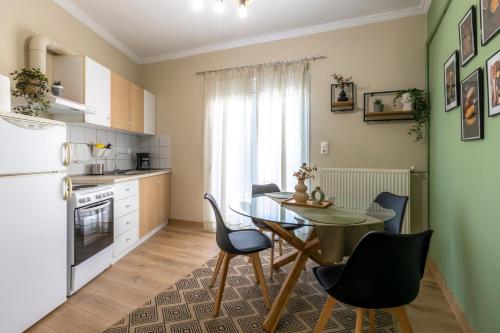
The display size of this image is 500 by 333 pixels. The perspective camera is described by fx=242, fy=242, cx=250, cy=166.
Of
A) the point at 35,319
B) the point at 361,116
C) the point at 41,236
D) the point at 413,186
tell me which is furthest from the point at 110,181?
the point at 413,186

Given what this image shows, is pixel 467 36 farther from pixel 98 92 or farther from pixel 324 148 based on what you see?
pixel 98 92

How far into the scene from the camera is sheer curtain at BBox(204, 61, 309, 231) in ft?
10.4

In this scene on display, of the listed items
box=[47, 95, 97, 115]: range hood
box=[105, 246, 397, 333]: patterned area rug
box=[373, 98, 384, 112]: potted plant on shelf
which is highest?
box=[373, 98, 384, 112]: potted plant on shelf

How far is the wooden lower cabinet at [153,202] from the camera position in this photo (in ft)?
10.3

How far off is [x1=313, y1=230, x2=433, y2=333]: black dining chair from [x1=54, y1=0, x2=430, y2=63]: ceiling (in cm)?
241

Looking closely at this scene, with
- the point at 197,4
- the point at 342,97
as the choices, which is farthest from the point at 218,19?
the point at 342,97

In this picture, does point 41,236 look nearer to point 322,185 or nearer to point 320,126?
point 322,185

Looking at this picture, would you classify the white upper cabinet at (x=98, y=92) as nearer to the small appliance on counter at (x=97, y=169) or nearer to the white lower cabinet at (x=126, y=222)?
the small appliance on counter at (x=97, y=169)

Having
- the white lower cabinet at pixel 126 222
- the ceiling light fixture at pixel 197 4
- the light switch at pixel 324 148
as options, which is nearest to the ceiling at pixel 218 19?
the ceiling light fixture at pixel 197 4

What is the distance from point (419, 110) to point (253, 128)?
1.93 m

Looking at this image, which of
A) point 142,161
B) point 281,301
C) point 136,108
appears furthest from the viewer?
point 142,161

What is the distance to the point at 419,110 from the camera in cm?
261

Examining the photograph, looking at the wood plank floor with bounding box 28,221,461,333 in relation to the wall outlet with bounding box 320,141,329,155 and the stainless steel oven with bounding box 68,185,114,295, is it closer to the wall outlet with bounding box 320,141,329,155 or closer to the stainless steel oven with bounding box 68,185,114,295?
the stainless steel oven with bounding box 68,185,114,295

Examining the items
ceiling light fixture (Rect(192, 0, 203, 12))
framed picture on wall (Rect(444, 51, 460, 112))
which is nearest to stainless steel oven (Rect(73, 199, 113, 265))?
ceiling light fixture (Rect(192, 0, 203, 12))
